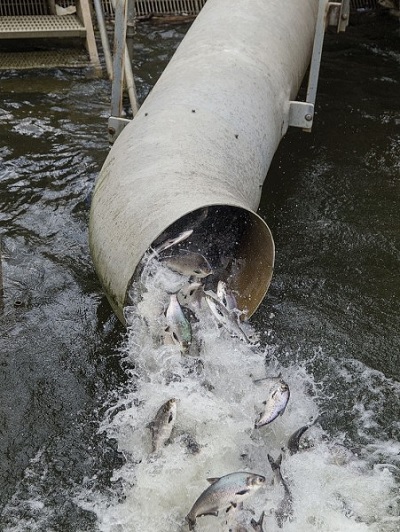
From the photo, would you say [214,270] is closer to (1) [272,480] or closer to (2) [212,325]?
(2) [212,325]

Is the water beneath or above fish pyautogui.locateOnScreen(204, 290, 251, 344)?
beneath

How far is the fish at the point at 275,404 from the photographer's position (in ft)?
16.1

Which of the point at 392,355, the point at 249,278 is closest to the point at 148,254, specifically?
the point at 249,278

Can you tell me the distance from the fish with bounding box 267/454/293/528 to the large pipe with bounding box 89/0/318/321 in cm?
127

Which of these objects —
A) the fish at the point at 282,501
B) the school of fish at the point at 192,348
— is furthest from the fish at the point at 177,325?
the fish at the point at 282,501

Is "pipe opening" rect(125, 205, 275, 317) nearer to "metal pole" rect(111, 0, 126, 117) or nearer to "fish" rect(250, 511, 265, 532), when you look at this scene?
"fish" rect(250, 511, 265, 532)

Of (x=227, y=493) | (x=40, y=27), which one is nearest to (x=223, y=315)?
(x=227, y=493)

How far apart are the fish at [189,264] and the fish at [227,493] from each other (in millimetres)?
1566

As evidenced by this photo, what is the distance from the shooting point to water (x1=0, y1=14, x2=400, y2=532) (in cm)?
477

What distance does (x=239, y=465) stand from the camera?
486 centimetres

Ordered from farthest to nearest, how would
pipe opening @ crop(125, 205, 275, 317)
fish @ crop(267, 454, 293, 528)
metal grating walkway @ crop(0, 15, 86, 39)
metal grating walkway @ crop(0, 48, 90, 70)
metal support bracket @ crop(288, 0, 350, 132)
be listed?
metal grating walkway @ crop(0, 48, 90, 70), metal grating walkway @ crop(0, 15, 86, 39), metal support bracket @ crop(288, 0, 350, 132), pipe opening @ crop(125, 205, 275, 317), fish @ crop(267, 454, 293, 528)

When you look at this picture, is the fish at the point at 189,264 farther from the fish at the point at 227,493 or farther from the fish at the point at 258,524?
the fish at the point at 258,524

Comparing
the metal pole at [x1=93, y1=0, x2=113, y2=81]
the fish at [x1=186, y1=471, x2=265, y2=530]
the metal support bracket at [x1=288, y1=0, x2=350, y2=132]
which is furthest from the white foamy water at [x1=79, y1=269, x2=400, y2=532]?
the metal pole at [x1=93, y1=0, x2=113, y2=81]

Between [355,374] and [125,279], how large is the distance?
201cm
